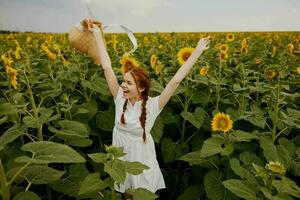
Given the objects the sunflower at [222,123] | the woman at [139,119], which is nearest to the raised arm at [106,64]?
the woman at [139,119]

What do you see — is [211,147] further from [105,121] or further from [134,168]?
[105,121]

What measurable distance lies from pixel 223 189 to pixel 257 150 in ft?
2.35

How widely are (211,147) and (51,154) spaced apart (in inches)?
44.9

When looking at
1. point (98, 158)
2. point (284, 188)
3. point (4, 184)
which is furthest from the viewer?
point (284, 188)

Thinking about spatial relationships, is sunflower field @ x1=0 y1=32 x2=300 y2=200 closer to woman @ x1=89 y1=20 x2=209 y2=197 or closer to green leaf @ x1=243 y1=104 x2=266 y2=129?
green leaf @ x1=243 y1=104 x2=266 y2=129

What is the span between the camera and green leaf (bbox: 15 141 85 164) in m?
1.78

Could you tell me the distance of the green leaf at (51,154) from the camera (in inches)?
69.9

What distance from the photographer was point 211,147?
267 centimetres

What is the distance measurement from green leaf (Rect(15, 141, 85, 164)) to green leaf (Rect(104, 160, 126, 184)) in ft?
0.53

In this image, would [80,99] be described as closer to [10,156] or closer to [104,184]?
[10,156]

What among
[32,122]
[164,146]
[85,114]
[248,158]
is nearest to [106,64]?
[85,114]

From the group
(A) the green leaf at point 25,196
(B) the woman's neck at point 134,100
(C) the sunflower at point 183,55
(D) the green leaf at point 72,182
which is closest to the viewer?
(A) the green leaf at point 25,196

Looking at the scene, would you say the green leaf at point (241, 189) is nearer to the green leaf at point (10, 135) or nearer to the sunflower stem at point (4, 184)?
the sunflower stem at point (4, 184)

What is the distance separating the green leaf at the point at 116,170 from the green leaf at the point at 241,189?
0.53 m
